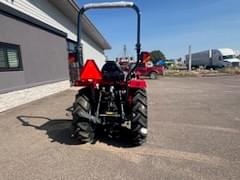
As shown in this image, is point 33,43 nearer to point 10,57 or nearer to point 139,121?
point 10,57

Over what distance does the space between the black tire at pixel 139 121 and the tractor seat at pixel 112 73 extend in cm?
56

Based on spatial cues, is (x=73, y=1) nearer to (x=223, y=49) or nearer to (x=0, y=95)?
(x=0, y=95)

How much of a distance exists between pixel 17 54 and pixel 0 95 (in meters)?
1.82

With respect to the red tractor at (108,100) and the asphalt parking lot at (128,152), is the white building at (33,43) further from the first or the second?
the red tractor at (108,100)

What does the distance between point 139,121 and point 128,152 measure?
58 cm

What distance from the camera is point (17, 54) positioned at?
7309 millimetres

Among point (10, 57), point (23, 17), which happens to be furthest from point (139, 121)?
point (23, 17)

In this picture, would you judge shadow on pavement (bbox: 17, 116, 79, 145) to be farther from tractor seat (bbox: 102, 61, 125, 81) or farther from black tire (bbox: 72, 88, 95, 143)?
tractor seat (bbox: 102, 61, 125, 81)

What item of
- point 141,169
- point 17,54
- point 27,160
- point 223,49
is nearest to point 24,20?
point 17,54

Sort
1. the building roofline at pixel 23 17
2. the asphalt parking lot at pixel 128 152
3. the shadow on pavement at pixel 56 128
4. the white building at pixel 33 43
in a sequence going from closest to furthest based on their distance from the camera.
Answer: the asphalt parking lot at pixel 128 152 < the shadow on pavement at pixel 56 128 < the building roofline at pixel 23 17 < the white building at pixel 33 43

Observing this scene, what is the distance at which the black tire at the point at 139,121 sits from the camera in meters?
3.59

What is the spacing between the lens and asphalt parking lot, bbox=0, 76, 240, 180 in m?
2.83

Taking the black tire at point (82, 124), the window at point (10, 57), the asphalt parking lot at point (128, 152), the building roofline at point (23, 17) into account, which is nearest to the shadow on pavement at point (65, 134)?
the asphalt parking lot at point (128, 152)

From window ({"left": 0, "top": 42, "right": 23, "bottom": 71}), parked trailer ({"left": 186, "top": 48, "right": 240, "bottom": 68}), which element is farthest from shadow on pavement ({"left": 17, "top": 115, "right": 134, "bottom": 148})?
parked trailer ({"left": 186, "top": 48, "right": 240, "bottom": 68})
